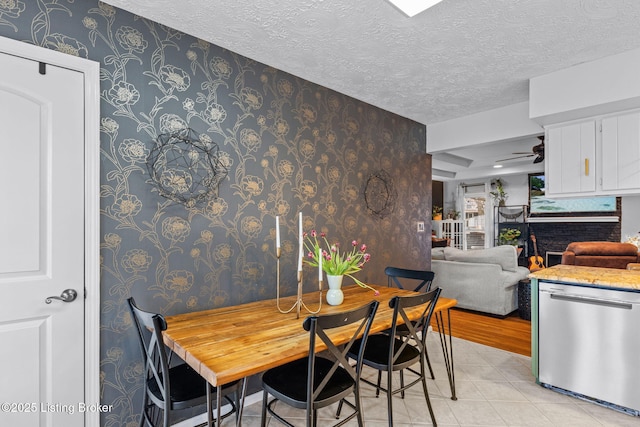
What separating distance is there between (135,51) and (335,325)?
6.36 ft

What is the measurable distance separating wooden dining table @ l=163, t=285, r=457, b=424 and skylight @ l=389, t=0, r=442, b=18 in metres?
1.75

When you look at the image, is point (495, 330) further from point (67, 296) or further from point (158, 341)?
point (67, 296)

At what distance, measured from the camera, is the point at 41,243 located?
1753 mm

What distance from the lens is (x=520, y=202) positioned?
8.88 metres

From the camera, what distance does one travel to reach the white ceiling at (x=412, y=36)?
1.96 metres

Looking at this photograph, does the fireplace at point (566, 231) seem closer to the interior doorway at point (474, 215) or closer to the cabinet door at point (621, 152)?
the interior doorway at point (474, 215)

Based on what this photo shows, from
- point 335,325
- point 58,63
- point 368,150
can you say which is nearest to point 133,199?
point 58,63

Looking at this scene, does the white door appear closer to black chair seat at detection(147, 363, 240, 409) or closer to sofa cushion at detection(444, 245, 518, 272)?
black chair seat at detection(147, 363, 240, 409)

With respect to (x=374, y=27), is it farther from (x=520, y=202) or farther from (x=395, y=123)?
(x=520, y=202)

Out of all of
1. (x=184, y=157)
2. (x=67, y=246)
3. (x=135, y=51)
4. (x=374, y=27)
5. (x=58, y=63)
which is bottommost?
(x=67, y=246)

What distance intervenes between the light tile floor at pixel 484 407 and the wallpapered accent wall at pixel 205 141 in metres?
0.95

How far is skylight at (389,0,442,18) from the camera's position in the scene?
182cm

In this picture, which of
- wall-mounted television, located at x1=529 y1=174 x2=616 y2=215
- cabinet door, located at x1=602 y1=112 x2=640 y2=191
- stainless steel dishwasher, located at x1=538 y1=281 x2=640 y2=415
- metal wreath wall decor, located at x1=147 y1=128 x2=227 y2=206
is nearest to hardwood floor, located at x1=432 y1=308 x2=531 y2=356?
stainless steel dishwasher, located at x1=538 y1=281 x2=640 y2=415

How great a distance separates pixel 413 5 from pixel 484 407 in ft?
8.63
